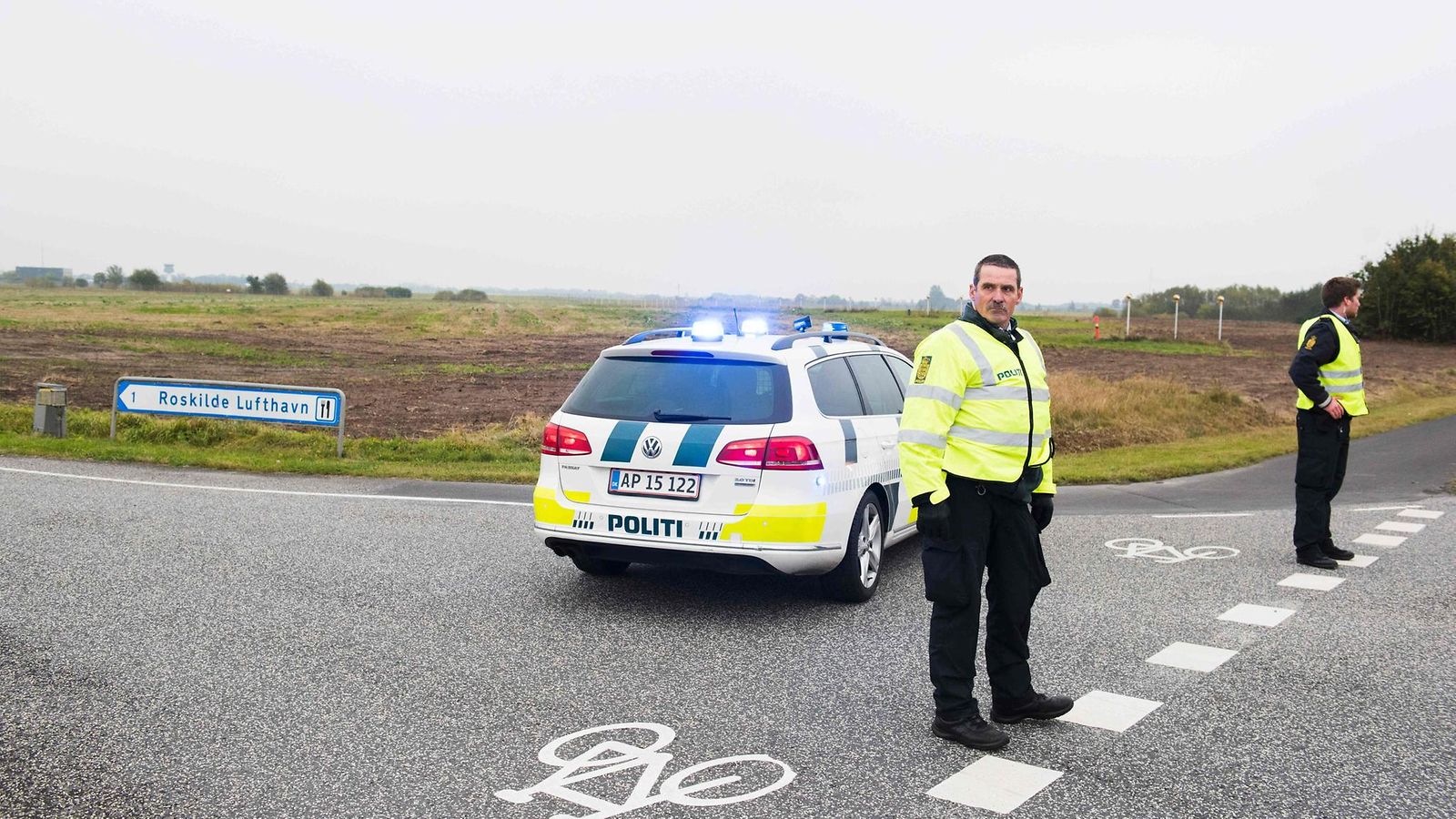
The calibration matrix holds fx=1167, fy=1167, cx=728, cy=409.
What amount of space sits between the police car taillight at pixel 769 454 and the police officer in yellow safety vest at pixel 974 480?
1710mm

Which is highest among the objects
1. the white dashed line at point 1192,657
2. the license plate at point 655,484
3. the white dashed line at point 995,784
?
the license plate at point 655,484

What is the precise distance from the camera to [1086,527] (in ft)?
33.1

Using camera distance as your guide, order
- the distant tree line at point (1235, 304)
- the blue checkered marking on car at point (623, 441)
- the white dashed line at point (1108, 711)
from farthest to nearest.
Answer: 1. the distant tree line at point (1235, 304)
2. the blue checkered marking on car at point (623, 441)
3. the white dashed line at point (1108, 711)

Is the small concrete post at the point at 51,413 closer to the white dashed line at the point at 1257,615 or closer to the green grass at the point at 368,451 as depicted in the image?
the green grass at the point at 368,451

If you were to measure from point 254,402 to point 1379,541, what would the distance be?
1216 centimetres

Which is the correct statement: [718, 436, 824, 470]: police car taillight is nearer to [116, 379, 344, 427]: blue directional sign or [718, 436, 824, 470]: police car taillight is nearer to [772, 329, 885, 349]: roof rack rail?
[772, 329, 885, 349]: roof rack rail

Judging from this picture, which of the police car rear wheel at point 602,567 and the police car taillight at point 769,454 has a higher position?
the police car taillight at point 769,454

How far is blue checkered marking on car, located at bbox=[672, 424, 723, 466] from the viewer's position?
655cm

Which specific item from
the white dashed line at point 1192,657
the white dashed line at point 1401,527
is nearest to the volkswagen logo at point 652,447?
the white dashed line at point 1192,657

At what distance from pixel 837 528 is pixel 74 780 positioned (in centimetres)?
395

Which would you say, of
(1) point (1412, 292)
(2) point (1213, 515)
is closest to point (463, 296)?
(1) point (1412, 292)

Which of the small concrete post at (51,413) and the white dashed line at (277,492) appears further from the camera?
the small concrete post at (51,413)

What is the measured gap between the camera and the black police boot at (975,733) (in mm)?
4695

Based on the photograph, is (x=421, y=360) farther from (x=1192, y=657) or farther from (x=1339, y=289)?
(x=1192, y=657)
